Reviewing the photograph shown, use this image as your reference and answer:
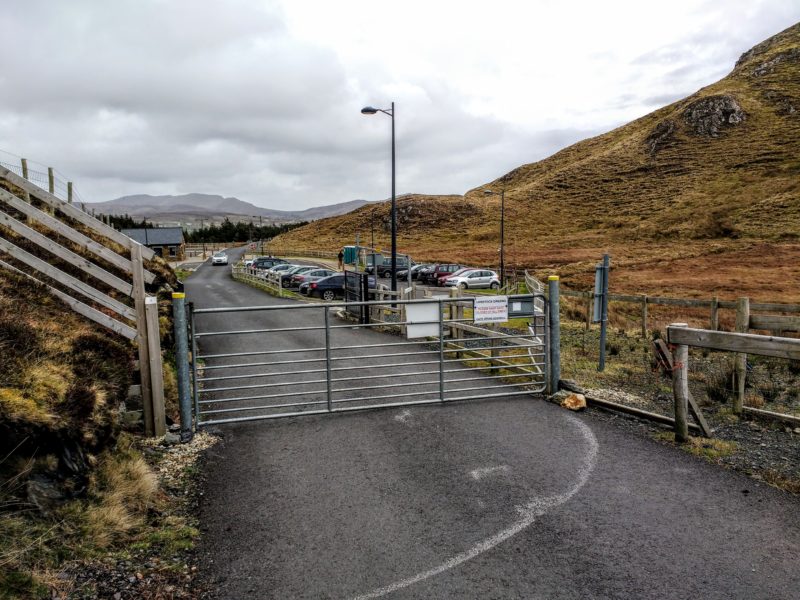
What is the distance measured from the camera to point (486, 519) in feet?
16.2

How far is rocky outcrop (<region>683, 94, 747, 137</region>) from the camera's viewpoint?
382 feet

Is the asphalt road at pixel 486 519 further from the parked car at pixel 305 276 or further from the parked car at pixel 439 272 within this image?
the parked car at pixel 439 272

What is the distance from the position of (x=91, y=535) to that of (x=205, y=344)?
11.3 metres

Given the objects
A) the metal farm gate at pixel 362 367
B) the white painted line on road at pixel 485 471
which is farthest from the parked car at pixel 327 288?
the white painted line on road at pixel 485 471

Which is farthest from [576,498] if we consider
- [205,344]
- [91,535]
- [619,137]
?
[619,137]

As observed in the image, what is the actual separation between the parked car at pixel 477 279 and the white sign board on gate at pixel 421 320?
1179 inches

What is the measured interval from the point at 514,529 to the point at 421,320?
15.0 ft

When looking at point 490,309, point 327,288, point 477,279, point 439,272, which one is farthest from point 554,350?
point 439,272

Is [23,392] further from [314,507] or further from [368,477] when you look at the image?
[368,477]

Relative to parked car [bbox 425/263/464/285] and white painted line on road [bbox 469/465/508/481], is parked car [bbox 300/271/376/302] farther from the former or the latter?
white painted line on road [bbox 469/465/508/481]

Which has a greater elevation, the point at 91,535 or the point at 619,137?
the point at 619,137

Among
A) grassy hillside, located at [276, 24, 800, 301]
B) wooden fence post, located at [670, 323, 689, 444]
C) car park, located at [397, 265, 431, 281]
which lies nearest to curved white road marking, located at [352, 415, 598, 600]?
wooden fence post, located at [670, 323, 689, 444]

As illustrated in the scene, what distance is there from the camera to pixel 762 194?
8125 cm

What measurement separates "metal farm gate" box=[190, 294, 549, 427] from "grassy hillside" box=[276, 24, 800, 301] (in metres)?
26.3
